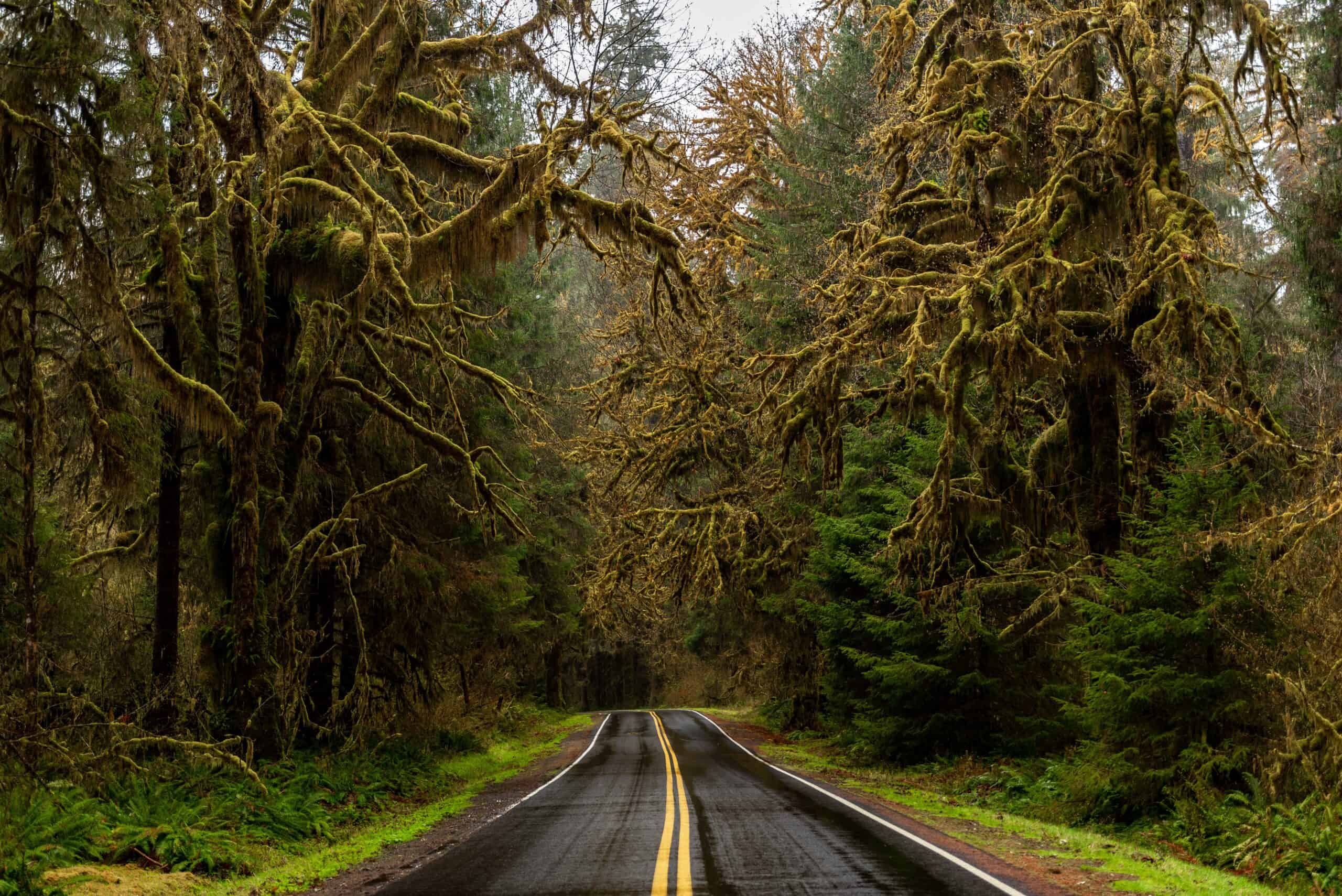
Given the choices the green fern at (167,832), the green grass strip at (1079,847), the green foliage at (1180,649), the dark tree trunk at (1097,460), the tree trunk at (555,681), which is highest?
the dark tree trunk at (1097,460)

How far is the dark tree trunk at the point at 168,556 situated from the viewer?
1245 cm

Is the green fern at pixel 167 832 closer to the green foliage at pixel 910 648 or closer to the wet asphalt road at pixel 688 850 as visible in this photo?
the wet asphalt road at pixel 688 850

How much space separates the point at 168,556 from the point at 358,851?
4.94 metres

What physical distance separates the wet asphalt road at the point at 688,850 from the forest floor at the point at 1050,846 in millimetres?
916

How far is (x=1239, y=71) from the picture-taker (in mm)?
11750

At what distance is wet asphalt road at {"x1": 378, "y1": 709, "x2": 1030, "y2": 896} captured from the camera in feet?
24.9

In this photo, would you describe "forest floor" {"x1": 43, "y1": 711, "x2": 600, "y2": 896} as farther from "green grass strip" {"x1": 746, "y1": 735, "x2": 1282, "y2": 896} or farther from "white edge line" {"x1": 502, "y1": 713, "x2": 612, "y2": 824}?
"green grass strip" {"x1": 746, "y1": 735, "x2": 1282, "y2": 896}

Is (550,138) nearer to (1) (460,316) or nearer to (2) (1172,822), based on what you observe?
(1) (460,316)

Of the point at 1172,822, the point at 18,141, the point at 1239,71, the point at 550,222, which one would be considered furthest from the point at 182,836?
the point at 1239,71

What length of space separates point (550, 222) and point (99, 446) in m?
6.47

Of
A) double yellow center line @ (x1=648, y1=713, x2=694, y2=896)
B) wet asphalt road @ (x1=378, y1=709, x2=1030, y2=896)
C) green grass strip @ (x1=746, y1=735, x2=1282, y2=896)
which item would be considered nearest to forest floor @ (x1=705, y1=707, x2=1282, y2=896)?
green grass strip @ (x1=746, y1=735, x2=1282, y2=896)

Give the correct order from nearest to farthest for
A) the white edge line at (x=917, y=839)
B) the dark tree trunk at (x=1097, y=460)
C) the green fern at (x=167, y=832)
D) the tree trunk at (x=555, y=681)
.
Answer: the white edge line at (x=917, y=839), the green fern at (x=167, y=832), the dark tree trunk at (x=1097, y=460), the tree trunk at (x=555, y=681)

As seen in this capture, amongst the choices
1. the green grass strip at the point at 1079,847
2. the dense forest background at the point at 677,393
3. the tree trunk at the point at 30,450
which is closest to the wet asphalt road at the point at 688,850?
Result: the green grass strip at the point at 1079,847

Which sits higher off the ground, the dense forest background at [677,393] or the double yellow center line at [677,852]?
the dense forest background at [677,393]
